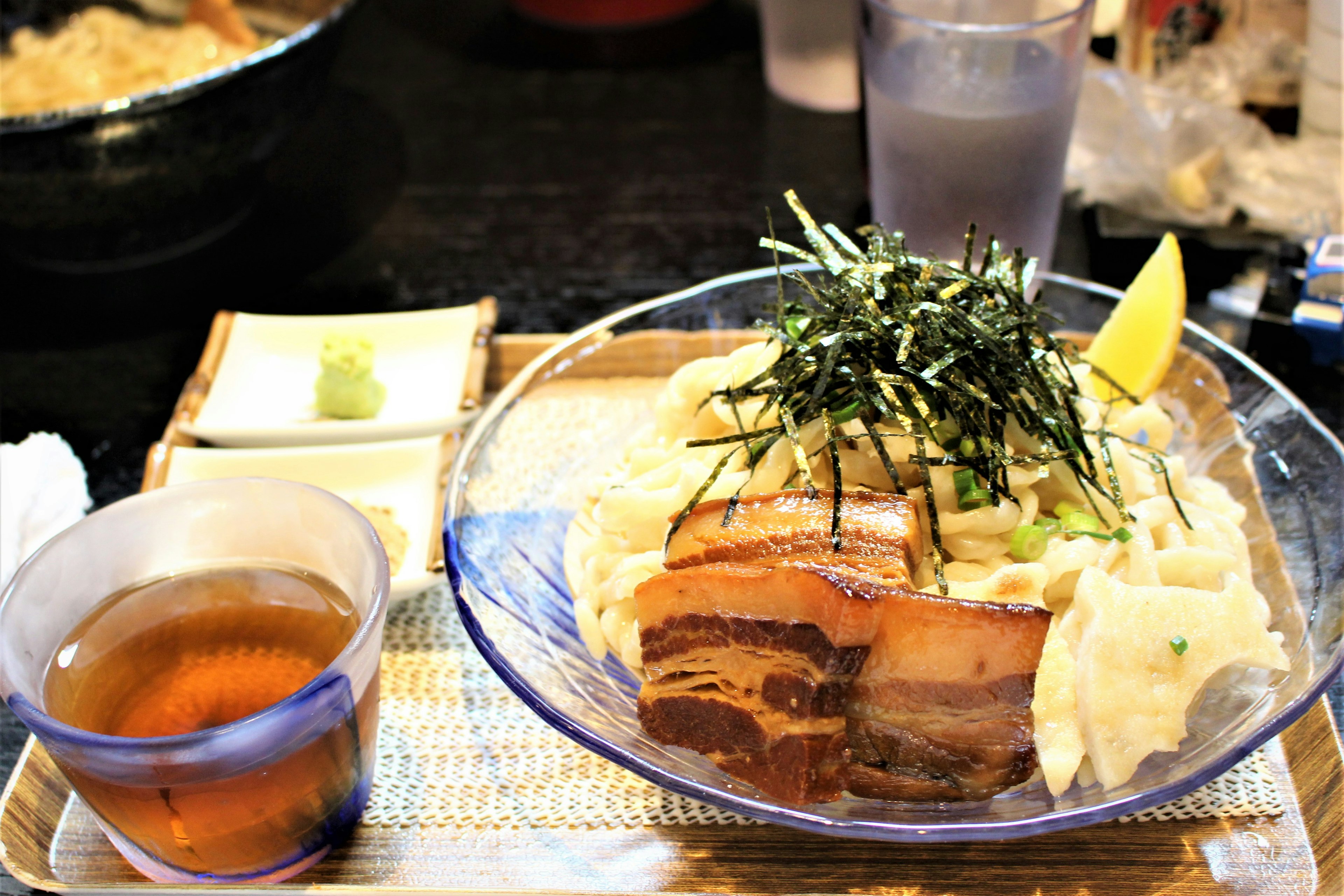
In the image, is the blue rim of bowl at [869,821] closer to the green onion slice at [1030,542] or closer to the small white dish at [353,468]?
the green onion slice at [1030,542]

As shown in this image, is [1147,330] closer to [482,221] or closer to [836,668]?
[836,668]

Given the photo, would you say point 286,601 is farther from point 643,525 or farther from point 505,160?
point 505,160

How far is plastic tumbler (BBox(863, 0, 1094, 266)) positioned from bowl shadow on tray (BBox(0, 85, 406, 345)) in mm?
1563

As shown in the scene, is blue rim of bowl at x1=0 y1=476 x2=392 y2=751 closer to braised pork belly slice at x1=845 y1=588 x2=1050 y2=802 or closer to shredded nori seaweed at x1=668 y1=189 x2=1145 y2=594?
shredded nori seaweed at x1=668 y1=189 x2=1145 y2=594

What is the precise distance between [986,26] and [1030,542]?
150 centimetres

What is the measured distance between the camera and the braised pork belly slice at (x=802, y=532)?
1.34 m

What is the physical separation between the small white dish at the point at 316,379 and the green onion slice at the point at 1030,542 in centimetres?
115

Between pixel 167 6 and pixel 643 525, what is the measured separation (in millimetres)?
2930

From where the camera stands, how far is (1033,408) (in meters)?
1.57

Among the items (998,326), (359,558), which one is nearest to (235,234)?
(359,558)

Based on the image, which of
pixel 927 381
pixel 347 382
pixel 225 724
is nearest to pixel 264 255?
pixel 347 382

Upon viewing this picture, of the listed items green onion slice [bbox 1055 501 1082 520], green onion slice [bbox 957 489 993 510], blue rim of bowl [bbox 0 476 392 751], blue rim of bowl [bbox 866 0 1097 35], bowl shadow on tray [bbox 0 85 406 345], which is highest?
blue rim of bowl [bbox 866 0 1097 35]

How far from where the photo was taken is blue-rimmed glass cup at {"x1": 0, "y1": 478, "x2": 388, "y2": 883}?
4.11 feet

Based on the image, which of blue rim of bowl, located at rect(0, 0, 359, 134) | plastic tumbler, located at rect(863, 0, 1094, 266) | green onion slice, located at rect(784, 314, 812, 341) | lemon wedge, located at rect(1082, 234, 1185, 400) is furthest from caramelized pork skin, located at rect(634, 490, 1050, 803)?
blue rim of bowl, located at rect(0, 0, 359, 134)
